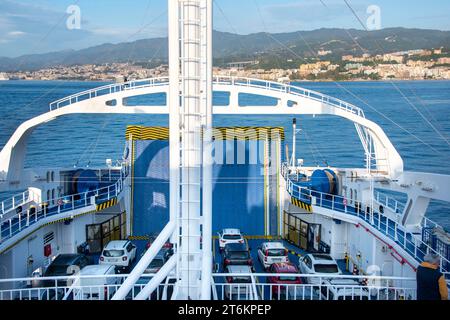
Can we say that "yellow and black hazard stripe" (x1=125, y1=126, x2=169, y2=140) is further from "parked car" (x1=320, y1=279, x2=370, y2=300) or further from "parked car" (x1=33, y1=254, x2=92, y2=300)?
"parked car" (x1=320, y1=279, x2=370, y2=300)

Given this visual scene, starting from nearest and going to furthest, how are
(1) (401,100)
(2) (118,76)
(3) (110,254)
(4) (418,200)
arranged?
(4) (418,200) → (3) (110,254) → (2) (118,76) → (1) (401,100)

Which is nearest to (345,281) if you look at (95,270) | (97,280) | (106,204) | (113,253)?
(97,280)

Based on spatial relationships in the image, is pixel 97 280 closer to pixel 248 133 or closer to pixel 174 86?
Result: pixel 174 86

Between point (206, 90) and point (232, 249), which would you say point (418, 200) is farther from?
point (206, 90)

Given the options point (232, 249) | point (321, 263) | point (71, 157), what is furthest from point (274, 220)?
point (71, 157)

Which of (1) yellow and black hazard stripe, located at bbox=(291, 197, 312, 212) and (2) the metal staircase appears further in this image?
(1) yellow and black hazard stripe, located at bbox=(291, 197, 312, 212)

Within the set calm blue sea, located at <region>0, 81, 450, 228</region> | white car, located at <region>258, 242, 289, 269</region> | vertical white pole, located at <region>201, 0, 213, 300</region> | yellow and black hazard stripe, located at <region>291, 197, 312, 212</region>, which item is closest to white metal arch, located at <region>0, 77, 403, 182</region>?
yellow and black hazard stripe, located at <region>291, 197, 312, 212</region>

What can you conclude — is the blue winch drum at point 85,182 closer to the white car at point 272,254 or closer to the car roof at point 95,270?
the car roof at point 95,270
